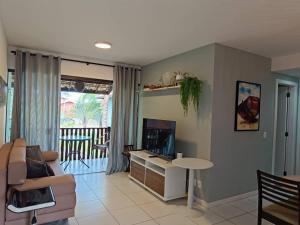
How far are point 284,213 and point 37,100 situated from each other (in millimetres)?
4043

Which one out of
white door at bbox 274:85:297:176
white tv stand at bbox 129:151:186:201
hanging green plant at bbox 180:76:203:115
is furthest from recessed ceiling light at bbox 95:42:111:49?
white door at bbox 274:85:297:176

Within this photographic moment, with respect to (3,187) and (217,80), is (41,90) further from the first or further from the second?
(217,80)

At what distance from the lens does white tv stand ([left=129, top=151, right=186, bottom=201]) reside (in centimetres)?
326

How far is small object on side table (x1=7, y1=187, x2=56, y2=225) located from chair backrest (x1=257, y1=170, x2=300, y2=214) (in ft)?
6.82

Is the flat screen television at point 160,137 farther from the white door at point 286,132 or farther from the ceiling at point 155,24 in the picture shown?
the white door at point 286,132

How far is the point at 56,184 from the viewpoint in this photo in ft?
7.68

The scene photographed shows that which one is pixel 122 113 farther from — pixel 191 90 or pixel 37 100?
pixel 191 90

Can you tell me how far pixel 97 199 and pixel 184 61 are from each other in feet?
8.84

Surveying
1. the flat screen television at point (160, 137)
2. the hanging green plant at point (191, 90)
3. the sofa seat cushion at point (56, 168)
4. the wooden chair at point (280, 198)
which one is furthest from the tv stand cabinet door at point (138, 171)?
the wooden chair at point (280, 198)

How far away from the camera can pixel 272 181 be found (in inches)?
81.1

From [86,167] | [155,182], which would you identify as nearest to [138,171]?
[155,182]

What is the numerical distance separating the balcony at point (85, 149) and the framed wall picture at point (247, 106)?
321 centimetres

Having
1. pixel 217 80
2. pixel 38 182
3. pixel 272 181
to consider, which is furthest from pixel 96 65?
pixel 272 181

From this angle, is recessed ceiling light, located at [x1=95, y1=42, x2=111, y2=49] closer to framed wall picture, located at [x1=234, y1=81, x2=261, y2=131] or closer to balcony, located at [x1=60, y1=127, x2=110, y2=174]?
framed wall picture, located at [x1=234, y1=81, x2=261, y2=131]
